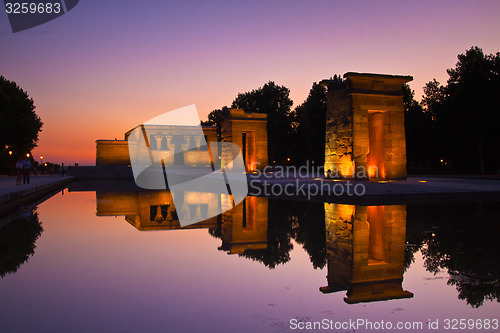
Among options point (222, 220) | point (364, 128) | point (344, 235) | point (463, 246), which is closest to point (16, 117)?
point (364, 128)

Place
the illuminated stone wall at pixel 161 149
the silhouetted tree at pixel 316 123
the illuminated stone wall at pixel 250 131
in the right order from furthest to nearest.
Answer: the illuminated stone wall at pixel 161 149
the silhouetted tree at pixel 316 123
the illuminated stone wall at pixel 250 131

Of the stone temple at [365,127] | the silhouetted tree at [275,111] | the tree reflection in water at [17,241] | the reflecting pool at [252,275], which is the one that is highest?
the silhouetted tree at [275,111]

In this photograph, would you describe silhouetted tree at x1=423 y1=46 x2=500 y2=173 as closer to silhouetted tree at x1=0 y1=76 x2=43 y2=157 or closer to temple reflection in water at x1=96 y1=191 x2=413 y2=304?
temple reflection in water at x1=96 y1=191 x2=413 y2=304

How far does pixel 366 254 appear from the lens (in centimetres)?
506

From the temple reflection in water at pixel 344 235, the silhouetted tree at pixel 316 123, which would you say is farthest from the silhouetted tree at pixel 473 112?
the temple reflection in water at pixel 344 235

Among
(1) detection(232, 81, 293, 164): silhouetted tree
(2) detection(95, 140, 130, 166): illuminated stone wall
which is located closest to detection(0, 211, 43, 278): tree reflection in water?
(2) detection(95, 140, 130, 166): illuminated stone wall

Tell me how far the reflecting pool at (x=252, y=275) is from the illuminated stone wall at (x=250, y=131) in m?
20.6

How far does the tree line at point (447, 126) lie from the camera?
30.3 meters

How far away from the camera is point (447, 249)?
5.38 meters

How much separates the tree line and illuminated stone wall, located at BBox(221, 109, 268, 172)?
5.52 ft

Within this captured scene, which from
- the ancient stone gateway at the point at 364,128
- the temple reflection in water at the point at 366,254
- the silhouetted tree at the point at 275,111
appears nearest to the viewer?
the temple reflection in water at the point at 366,254

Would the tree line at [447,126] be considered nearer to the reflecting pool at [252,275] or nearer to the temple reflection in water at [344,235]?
the temple reflection in water at [344,235]

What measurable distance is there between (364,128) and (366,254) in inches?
485

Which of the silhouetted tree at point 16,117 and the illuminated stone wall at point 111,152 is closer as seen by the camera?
the silhouetted tree at point 16,117
